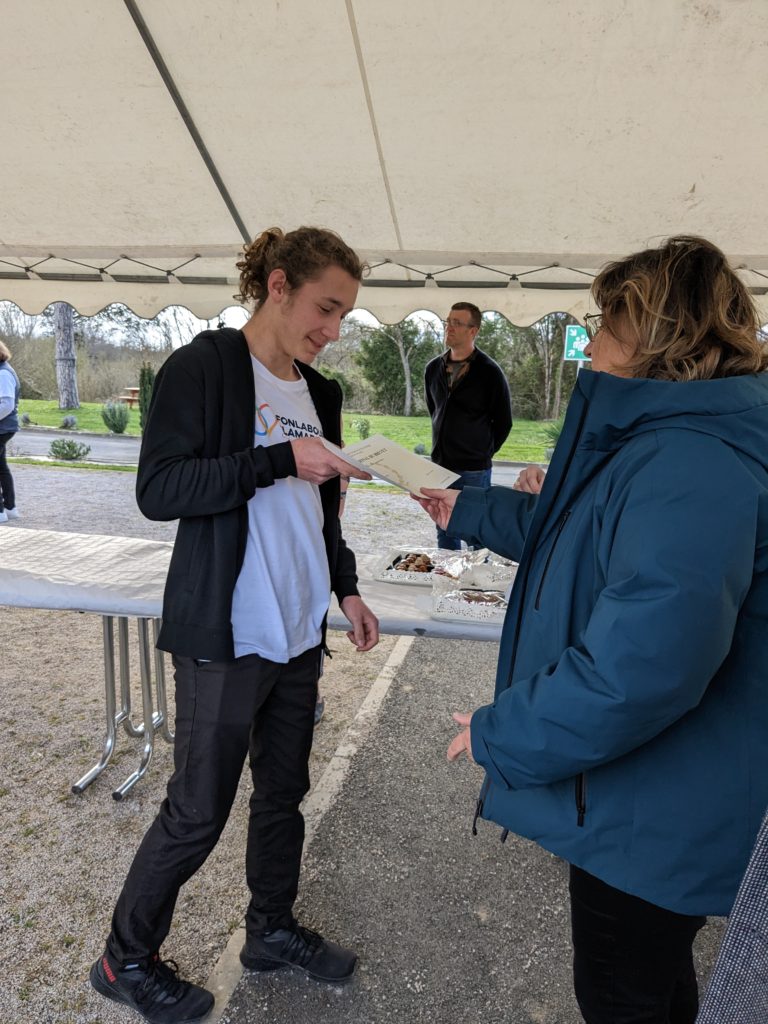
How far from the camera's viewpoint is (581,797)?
36.7 inches

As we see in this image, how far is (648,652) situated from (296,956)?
4.69 feet

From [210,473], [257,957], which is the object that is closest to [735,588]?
[210,473]

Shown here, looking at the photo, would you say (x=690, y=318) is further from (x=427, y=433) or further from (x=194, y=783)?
(x=427, y=433)

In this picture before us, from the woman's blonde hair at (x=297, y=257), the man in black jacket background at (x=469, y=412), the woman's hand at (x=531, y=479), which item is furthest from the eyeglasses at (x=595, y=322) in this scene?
the man in black jacket background at (x=469, y=412)

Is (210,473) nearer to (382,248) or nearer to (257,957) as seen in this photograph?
(257,957)

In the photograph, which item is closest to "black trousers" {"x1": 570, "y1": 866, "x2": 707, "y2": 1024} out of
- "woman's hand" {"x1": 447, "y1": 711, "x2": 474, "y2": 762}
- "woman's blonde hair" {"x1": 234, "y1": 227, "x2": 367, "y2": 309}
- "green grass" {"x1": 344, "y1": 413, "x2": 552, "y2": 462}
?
"woman's hand" {"x1": 447, "y1": 711, "x2": 474, "y2": 762}

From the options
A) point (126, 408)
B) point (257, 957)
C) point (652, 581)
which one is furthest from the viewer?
point (126, 408)

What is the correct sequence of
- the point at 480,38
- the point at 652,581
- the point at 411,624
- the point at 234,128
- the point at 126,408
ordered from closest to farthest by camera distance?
the point at 652,581 → the point at 411,624 → the point at 480,38 → the point at 234,128 → the point at 126,408

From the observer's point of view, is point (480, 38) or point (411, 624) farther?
point (480, 38)

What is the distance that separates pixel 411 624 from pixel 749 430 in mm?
1290

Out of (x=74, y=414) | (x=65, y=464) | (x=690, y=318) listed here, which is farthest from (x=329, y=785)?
(x=74, y=414)

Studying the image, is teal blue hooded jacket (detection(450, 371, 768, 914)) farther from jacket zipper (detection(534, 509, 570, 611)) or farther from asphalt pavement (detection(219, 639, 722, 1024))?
asphalt pavement (detection(219, 639, 722, 1024))

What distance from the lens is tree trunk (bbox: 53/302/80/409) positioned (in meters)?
17.2

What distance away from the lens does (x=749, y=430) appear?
825 mm
